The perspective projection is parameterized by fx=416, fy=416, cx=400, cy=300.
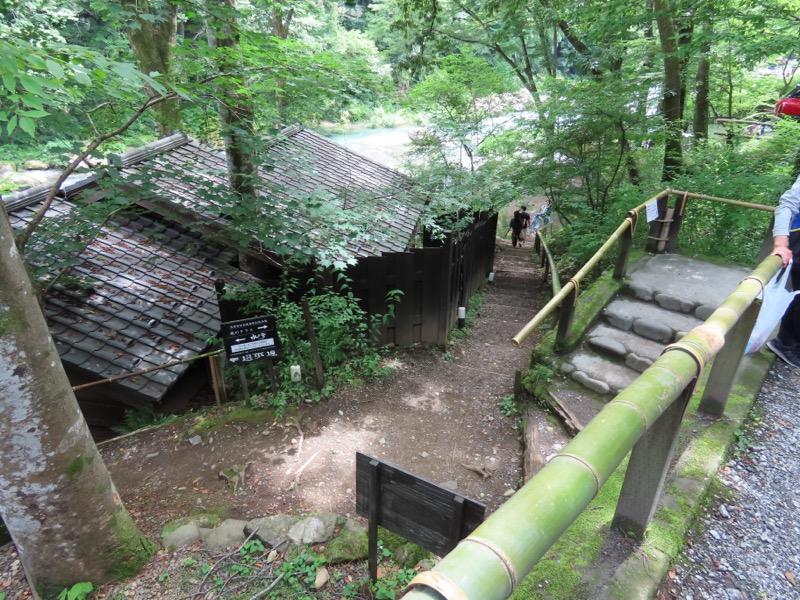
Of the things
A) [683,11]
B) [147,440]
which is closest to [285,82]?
[147,440]

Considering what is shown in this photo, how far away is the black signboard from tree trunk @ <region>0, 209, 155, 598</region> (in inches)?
78.9

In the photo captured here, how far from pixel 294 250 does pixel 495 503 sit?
3376mm

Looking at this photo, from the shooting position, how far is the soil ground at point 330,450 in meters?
3.74

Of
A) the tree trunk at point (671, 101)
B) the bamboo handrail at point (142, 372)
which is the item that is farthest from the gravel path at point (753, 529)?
the tree trunk at point (671, 101)

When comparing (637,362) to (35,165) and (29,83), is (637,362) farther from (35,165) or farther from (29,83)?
(35,165)

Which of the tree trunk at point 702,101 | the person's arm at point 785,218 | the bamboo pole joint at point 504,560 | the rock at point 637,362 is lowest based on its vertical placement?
the rock at point 637,362

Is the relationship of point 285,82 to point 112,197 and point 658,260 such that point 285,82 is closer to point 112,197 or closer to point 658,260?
point 112,197

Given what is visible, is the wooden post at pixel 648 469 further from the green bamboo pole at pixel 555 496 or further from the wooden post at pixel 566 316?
the wooden post at pixel 566 316

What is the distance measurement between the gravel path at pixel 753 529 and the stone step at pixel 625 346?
119 centimetres

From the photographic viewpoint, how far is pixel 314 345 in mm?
5203

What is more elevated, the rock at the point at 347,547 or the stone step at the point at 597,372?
the stone step at the point at 597,372

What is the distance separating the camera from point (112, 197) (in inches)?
162

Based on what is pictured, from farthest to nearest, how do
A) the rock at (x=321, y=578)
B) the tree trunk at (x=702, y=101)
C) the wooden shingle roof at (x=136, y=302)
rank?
the tree trunk at (x=702, y=101) < the wooden shingle roof at (x=136, y=302) < the rock at (x=321, y=578)

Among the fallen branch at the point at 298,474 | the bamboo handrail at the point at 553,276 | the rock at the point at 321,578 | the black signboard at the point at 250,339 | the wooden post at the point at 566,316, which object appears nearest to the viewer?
the rock at the point at 321,578
